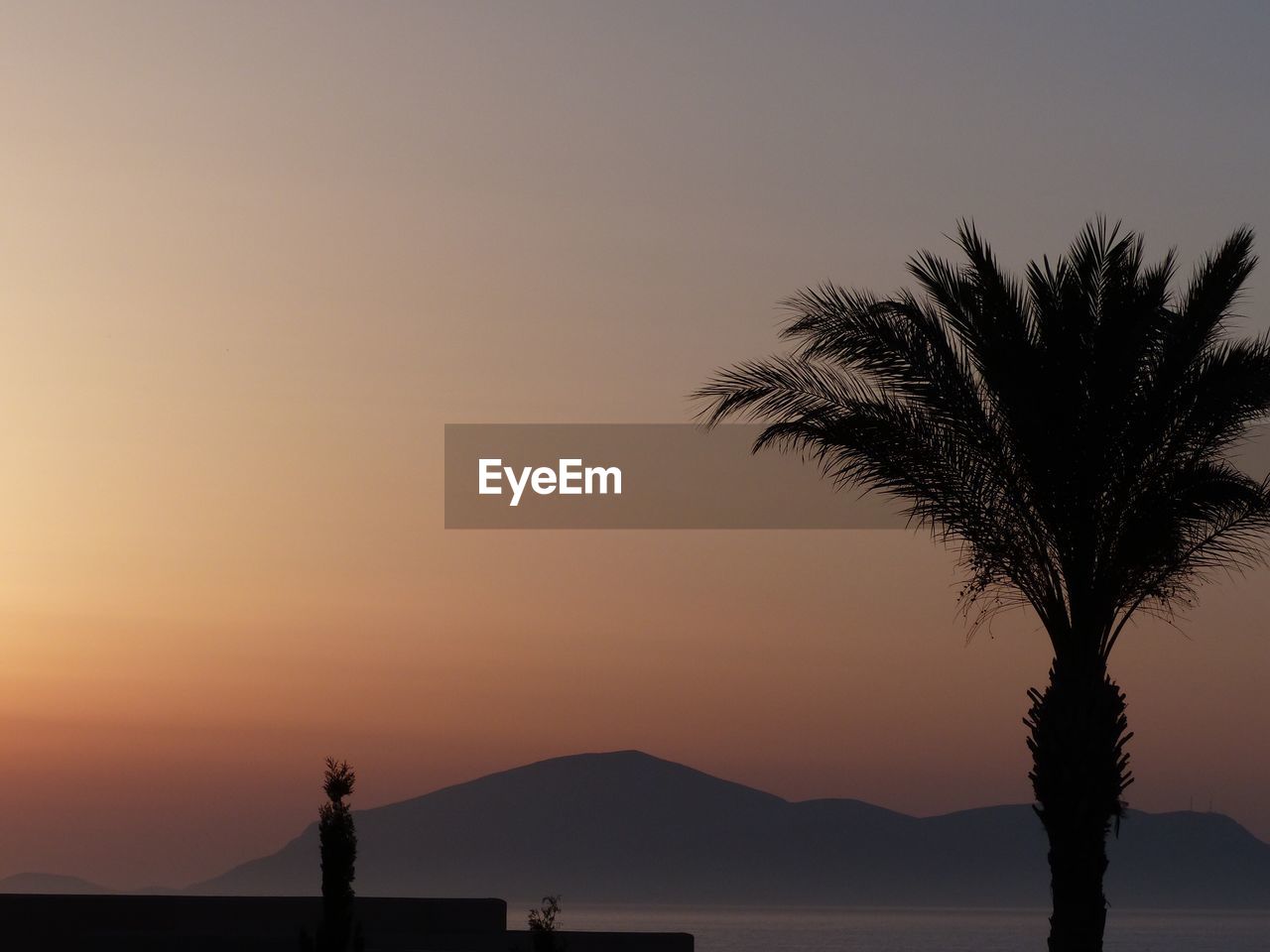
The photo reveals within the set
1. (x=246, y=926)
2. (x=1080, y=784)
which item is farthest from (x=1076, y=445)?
(x=246, y=926)

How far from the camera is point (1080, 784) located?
1922 centimetres

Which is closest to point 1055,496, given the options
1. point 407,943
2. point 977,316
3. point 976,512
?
point 976,512

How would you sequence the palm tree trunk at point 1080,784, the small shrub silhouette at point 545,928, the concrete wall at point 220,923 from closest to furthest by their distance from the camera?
the palm tree trunk at point 1080,784 → the small shrub silhouette at point 545,928 → the concrete wall at point 220,923

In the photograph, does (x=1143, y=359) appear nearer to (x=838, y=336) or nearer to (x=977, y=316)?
(x=977, y=316)

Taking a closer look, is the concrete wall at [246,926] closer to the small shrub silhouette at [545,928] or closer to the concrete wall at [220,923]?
the concrete wall at [220,923]

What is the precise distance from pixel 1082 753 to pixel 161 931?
577 inches

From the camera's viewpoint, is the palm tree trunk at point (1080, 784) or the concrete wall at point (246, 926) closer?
the palm tree trunk at point (1080, 784)

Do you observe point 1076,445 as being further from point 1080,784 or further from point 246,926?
point 246,926

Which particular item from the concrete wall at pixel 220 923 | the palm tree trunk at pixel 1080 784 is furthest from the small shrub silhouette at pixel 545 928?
the palm tree trunk at pixel 1080 784

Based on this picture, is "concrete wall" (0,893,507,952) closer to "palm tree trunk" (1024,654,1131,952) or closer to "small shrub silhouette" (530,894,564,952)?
"small shrub silhouette" (530,894,564,952)

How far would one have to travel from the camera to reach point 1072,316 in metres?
19.5

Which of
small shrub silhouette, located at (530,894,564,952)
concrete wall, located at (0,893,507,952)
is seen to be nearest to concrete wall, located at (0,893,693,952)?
concrete wall, located at (0,893,507,952)

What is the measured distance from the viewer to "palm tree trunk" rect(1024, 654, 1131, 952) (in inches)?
752

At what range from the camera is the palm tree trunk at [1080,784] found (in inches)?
752
